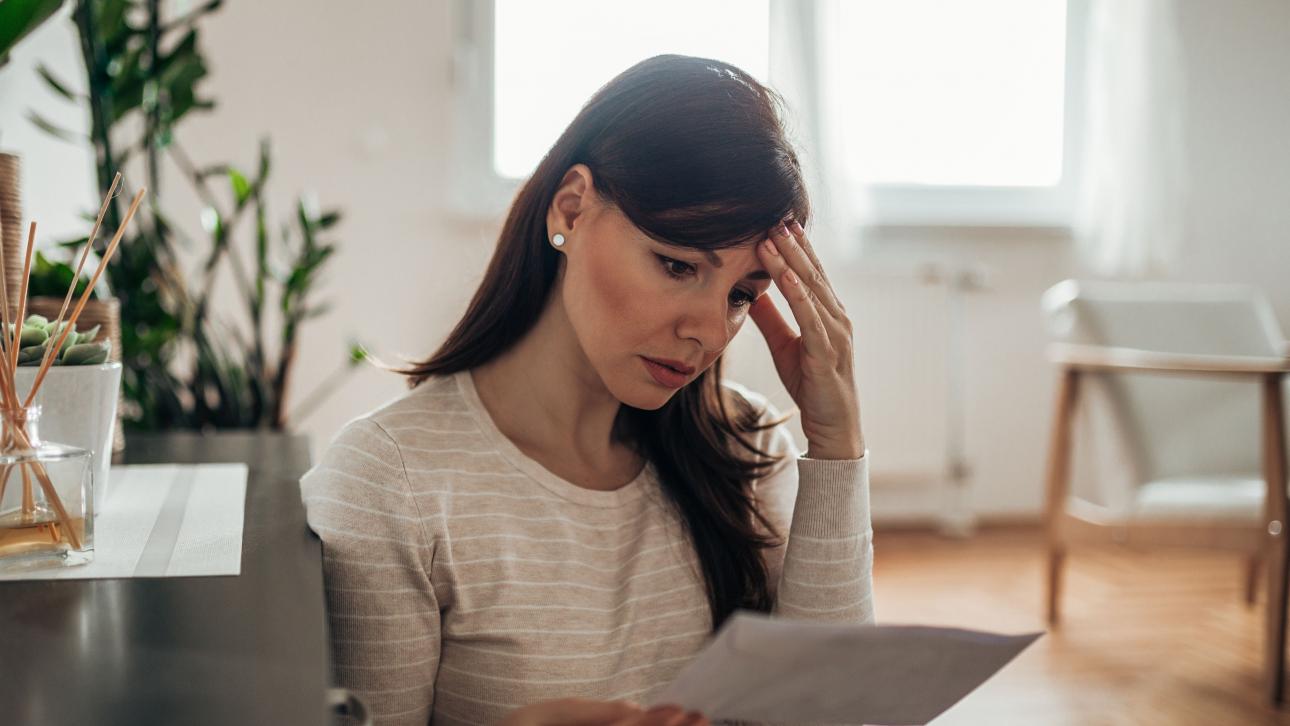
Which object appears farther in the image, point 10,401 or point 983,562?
point 983,562

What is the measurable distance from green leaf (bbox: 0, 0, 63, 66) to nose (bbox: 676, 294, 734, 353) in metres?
0.58

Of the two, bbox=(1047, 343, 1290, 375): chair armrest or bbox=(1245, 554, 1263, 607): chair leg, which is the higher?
bbox=(1047, 343, 1290, 375): chair armrest

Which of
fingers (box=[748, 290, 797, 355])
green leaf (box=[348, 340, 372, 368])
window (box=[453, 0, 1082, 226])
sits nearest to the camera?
fingers (box=[748, 290, 797, 355])

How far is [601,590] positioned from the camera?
1099 millimetres

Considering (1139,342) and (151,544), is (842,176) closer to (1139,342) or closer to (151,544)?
(1139,342)

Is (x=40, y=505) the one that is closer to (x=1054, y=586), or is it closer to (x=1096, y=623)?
(x=1054, y=586)

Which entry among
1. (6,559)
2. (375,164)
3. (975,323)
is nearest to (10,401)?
(6,559)

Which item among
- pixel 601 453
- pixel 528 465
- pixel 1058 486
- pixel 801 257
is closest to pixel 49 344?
pixel 528 465

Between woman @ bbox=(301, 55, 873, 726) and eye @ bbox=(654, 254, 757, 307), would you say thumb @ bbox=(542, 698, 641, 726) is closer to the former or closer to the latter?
woman @ bbox=(301, 55, 873, 726)

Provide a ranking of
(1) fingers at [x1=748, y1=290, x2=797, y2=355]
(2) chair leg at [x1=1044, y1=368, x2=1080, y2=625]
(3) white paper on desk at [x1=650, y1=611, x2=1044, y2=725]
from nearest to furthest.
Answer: (3) white paper on desk at [x1=650, y1=611, x2=1044, y2=725]
(1) fingers at [x1=748, y1=290, x2=797, y2=355]
(2) chair leg at [x1=1044, y1=368, x2=1080, y2=625]

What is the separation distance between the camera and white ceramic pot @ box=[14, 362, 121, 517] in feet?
3.08

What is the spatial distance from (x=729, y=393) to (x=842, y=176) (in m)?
2.73

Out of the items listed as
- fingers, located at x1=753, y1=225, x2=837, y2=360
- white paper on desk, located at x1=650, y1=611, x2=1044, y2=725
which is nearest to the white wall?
fingers, located at x1=753, y1=225, x2=837, y2=360

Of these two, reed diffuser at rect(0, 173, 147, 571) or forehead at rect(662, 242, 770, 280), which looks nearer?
reed diffuser at rect(0, 173, 147, 571)
